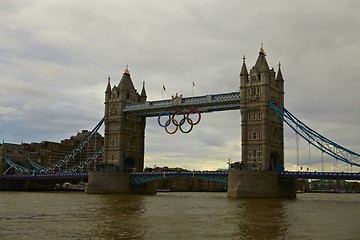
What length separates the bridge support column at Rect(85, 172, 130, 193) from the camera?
114438 millimetres

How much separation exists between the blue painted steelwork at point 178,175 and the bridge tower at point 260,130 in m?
5.44

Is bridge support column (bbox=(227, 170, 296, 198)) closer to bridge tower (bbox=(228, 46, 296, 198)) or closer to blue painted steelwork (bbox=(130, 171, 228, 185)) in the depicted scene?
bridge tower (bbox=(228, 46, 296, 198))

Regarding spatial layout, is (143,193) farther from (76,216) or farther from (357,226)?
(357,226)

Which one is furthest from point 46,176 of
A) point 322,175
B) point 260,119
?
point 322,175

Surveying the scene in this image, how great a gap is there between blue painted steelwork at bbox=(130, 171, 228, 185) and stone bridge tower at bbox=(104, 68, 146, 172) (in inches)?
262

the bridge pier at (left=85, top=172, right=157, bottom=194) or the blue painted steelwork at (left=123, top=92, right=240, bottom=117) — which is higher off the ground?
the blue painted steelwork at (left=123, top=92, right=240, bottom=117)

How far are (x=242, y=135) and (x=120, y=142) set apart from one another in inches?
1393

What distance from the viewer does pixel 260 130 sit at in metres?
96.8

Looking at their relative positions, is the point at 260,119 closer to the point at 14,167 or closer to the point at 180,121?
the point at 180,121

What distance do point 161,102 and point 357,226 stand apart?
77306 mm

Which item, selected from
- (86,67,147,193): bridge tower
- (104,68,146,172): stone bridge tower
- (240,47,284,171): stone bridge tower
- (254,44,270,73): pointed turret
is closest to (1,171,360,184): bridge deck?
(86,67,147,193): bridge tower

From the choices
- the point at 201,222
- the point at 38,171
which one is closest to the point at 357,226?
the point at 201,222

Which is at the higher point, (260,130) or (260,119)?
(260,119)

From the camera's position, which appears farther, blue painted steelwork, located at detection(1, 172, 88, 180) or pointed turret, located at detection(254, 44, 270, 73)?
blue painted steelwork, located at detection(1, 172, 88, 180)
